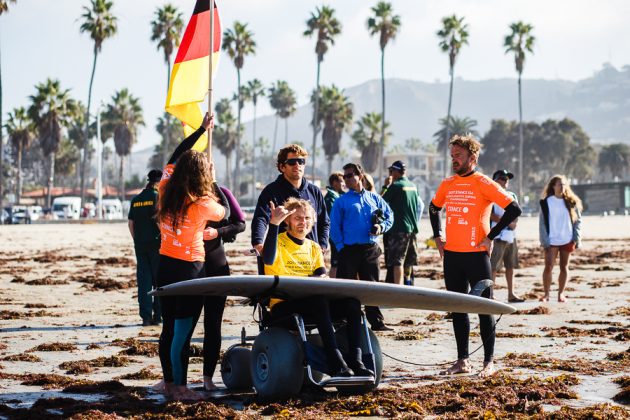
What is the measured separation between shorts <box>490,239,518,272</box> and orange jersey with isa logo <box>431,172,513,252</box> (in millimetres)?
5776

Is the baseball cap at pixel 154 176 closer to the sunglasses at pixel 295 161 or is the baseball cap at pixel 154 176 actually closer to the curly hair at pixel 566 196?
the sunglasses at pixel 295 161

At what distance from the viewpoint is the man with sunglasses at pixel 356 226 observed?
10742mm

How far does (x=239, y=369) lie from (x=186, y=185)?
148 centimetres

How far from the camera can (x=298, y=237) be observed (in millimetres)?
7578

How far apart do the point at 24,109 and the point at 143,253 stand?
9466cm

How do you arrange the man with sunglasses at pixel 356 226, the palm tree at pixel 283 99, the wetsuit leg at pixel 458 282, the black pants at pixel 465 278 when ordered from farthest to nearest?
the palm tree at pixel 283 99, the man with sunglasses at pixel 356 226, the wetsuit leg at pixel 458 282, the black pants at pixel 465 278

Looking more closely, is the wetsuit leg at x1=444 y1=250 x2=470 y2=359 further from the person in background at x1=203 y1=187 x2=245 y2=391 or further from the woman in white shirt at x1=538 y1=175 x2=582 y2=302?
the woman in white shirt at x1=538 y1=175 x2=582 y2=302

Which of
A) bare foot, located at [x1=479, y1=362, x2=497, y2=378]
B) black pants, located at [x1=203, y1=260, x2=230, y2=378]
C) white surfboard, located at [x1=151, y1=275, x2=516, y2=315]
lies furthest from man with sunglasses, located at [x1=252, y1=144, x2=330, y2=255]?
bare foot, located at [x1=479, y1=362, x2=497, y2=378]

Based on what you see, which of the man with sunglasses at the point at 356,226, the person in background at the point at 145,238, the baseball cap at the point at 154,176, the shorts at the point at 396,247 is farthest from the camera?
the shorts at the point at 396,247

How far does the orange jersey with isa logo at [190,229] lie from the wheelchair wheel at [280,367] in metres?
0.87

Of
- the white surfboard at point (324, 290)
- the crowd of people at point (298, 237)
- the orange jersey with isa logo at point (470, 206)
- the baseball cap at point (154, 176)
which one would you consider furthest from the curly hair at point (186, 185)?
the baseball cap at point (154, 176)

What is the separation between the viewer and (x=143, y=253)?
11523mm

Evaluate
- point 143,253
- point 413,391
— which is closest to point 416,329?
point 143,253

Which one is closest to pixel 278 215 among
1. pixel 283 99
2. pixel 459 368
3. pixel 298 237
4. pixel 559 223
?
pixel 298 237
